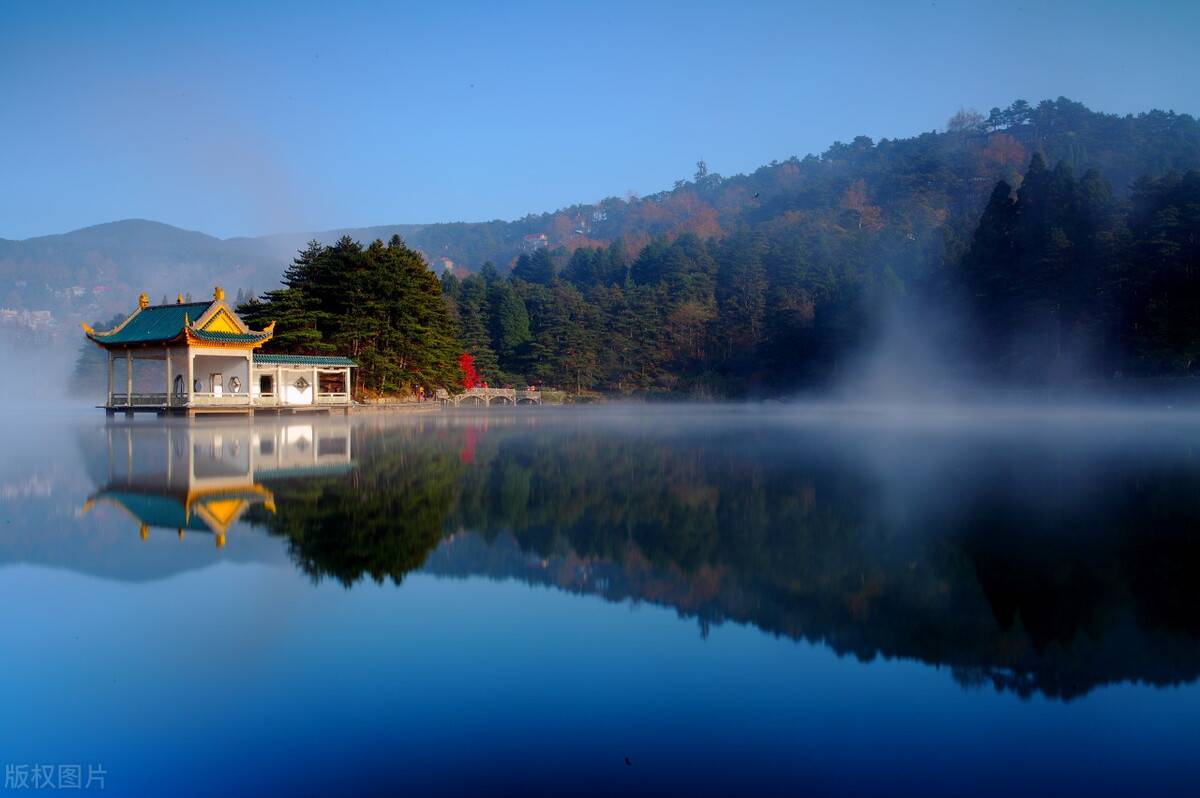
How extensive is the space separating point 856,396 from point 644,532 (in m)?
37.4

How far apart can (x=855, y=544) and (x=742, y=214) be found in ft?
291

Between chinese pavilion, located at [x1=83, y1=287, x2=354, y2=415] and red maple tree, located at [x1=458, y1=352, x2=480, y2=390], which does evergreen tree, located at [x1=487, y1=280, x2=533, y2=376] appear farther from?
chinese pavilion, located at [x1=83, y1=287, x2=354, y2=415]

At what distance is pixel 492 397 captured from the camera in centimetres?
4206

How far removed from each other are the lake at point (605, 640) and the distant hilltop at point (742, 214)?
32757 mm

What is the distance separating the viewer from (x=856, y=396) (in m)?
41.8

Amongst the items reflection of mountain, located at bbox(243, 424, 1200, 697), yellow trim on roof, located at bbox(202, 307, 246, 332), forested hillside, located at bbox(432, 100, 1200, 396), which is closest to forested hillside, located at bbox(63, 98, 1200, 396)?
forested hillside, located at bbox(432, 100, 1200, 396)

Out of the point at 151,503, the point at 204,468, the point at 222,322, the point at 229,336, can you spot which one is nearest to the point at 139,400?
the point at 222,322

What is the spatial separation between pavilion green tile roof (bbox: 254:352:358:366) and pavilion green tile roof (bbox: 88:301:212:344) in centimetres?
216

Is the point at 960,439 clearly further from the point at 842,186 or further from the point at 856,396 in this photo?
the point at 842,186

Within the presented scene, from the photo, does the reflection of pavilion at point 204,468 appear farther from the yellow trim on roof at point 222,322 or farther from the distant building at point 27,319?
the distant building at point 27,319

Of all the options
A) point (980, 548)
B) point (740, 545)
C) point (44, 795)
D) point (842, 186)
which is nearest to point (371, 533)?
point (740, 545)

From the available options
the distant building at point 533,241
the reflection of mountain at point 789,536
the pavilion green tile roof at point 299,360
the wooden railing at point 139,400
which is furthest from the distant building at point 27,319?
the reflection of mountain at point 789,536

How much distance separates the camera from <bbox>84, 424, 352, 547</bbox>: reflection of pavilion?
7.19 metres

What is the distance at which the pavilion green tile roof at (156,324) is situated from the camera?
80.6ft
